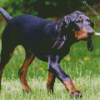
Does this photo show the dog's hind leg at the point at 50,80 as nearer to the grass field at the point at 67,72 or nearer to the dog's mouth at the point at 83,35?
the grass field at the point at 67,72

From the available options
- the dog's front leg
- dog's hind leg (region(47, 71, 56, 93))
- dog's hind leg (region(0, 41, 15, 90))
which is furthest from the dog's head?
dog's hind leg (region(0, 41, 15, 90))

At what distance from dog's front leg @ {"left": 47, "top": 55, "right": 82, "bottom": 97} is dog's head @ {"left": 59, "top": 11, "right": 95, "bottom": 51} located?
41cm

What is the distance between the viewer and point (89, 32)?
297 centimetres

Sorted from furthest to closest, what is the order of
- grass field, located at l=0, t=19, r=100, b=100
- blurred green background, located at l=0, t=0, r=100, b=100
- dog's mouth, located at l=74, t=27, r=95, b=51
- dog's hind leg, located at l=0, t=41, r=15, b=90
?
dog's hind leg, located at l=0, t=41, r=15, b=90 → blurred green background, located at l=0, t=0, r=100, b=100 → grass field, located at l=0, t=19, r=100, b=100 → dog's mouth, located at l=74, t=27, r=95, b=51

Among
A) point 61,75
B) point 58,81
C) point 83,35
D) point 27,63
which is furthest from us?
point 58,81

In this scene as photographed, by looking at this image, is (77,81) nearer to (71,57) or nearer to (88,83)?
(88,83)

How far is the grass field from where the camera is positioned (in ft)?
12.4

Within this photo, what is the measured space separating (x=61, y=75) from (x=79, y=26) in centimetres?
65

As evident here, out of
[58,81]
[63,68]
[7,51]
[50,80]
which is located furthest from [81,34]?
[63,68]

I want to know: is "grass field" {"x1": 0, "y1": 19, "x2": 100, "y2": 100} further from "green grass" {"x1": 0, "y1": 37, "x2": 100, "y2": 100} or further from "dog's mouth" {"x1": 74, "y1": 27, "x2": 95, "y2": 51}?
"dog's mouth" {"x1": 74, "y1": 27, "x2": 95, "y2": 51}

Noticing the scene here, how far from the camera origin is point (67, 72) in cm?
527

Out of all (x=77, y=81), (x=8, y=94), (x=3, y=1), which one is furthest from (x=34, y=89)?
(x=3, y=1)

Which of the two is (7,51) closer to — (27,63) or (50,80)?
(27,63)

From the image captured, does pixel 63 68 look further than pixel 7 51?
Yes
